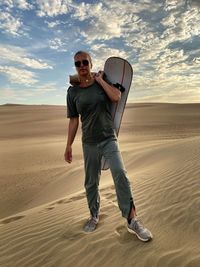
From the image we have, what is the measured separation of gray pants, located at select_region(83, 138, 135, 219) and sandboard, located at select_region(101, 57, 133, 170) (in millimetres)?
330

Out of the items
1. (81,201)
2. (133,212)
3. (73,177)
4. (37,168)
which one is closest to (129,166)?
(73,177)

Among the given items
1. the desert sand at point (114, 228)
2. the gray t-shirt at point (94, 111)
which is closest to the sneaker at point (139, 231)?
the desert sand at point (114, 228)

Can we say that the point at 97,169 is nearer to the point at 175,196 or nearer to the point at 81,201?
the point at 175,196

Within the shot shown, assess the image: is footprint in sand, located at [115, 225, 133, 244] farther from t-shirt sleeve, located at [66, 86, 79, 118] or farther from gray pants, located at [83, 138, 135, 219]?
t-shirt sleeve, located at [66, 86, 79, 118]

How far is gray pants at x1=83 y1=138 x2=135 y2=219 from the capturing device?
424cm

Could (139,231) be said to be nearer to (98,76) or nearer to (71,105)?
(71,105)

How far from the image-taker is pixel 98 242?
435cm

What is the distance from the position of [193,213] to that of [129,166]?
21.1 ft

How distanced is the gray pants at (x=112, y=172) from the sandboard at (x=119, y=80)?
330 mm

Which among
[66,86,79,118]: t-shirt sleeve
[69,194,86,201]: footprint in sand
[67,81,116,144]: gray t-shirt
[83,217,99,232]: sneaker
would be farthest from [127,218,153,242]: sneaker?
[69,194,86,201]: footprint in sand

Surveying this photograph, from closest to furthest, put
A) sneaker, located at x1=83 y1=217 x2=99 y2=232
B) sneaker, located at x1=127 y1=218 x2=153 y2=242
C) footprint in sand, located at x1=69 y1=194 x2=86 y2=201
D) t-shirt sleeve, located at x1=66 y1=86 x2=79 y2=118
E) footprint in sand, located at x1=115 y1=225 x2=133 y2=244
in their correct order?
sneaker, located at x1=127 y1=218 x2=153 y2=242, footprint in sand, located at x1=115 y1=225 x2=133 y2=244, t-shirt sleeve, located at x1=66 y1=86 x2=79 y2=118, sneaker, located at x1=83 y1=217 x2=99 y2=232, footprint in sand, located at x1=69 y1=194 x2=86 y2=201

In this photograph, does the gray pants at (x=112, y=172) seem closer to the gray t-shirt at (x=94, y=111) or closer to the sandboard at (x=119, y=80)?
the gray t-shirt at (x=94, y=111)

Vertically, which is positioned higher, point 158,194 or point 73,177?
point 158,194

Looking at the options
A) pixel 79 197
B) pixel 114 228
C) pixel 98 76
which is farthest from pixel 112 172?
pixel 79 197
